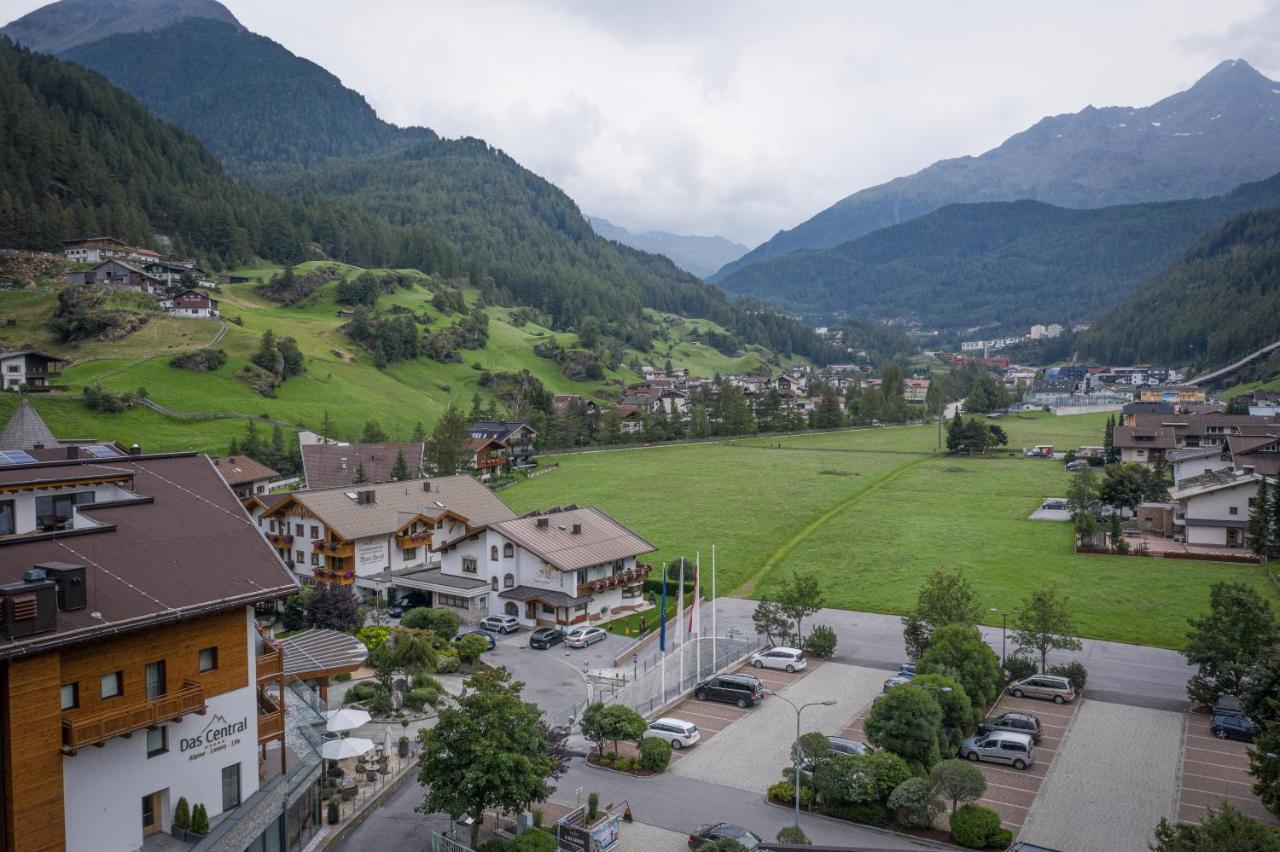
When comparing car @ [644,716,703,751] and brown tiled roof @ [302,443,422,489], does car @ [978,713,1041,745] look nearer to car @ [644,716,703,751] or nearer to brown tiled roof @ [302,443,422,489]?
car @ [644,716,703,751]

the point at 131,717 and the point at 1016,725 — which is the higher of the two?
the point at 131,717

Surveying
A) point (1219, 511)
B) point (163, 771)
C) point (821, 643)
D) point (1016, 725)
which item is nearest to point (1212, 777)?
point (1016, 725)

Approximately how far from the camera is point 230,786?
23.1 metres

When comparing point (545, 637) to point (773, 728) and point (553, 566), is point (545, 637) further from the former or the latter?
point (773, 728)

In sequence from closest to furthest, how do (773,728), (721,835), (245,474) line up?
(721,835)
(773,728)
(245,474)

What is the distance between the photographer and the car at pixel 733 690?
38.3 meters

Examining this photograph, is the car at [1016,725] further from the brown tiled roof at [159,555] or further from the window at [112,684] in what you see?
the window at [112,684]

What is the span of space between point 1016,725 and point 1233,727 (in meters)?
8.12

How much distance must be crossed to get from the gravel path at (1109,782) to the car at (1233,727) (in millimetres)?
1283

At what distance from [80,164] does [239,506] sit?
180 metres

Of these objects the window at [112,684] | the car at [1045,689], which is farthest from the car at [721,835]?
the car at [1045,689]

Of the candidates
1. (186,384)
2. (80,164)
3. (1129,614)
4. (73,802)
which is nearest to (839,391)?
(186,384)

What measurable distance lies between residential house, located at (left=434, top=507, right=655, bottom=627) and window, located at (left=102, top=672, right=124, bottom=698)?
31.4 metres

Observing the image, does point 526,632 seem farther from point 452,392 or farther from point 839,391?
point 839,391
